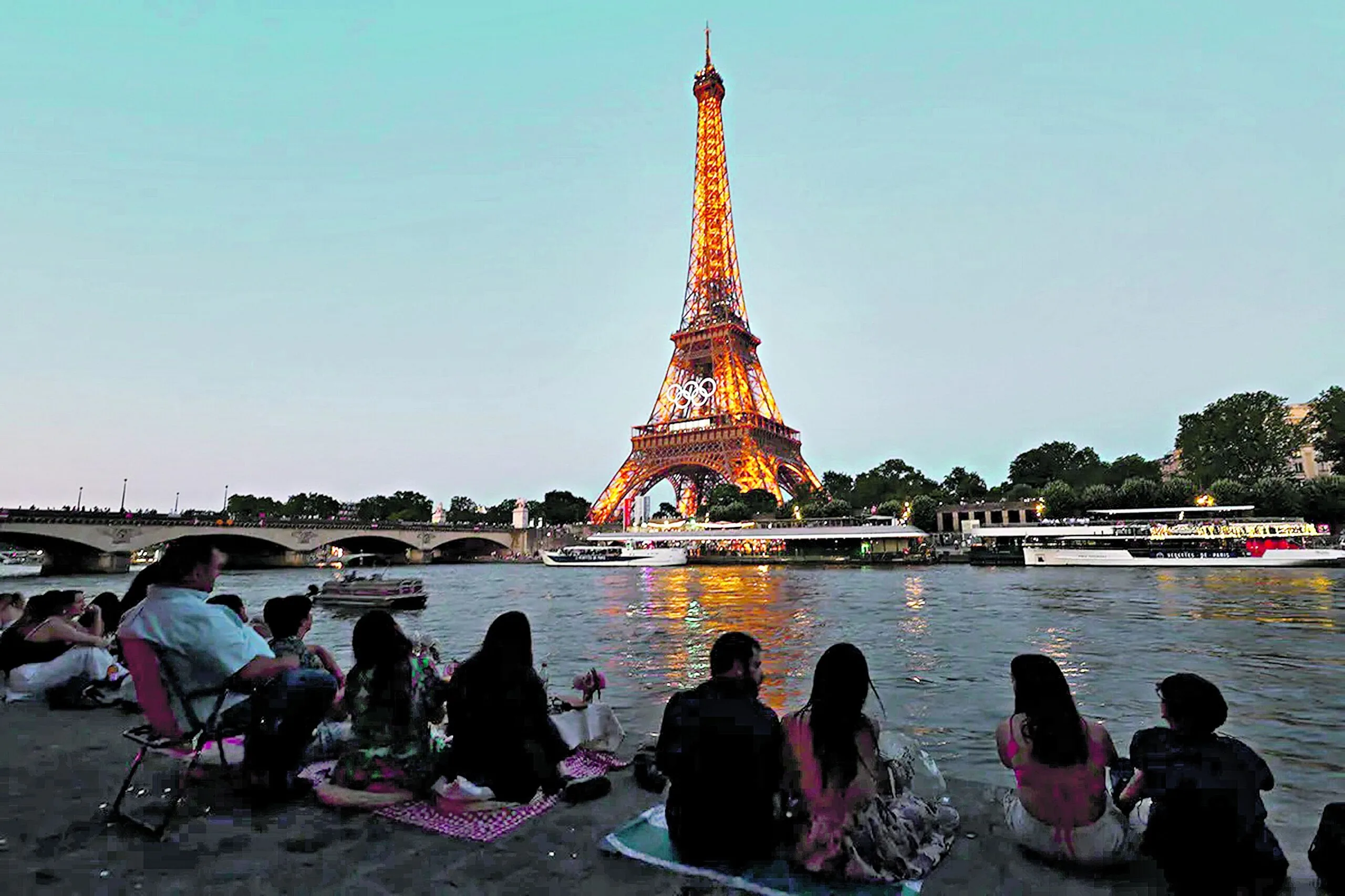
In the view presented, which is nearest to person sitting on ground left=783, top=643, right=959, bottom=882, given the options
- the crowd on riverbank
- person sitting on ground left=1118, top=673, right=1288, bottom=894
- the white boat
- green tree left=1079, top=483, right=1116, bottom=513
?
the crowd on riverbank

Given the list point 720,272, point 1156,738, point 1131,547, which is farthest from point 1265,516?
point 1156,738

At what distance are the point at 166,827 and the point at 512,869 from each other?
7.36 ft

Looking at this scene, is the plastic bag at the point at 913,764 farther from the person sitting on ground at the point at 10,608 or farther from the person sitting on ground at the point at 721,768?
the person sitting on ground at the point at 10,608

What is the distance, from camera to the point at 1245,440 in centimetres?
7175

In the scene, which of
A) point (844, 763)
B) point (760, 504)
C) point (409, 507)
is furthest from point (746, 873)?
point (409, 507)

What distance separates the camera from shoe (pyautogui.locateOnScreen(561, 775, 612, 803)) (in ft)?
15.4

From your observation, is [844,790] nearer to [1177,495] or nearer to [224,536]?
[1177,495]

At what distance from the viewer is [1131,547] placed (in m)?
50.2

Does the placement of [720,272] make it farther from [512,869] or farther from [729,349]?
[512,869]

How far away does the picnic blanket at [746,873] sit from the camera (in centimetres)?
346

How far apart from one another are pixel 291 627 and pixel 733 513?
69923 mm

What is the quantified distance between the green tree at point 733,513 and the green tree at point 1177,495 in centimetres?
3735

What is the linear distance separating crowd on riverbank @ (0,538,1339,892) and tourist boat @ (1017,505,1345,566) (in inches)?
2032

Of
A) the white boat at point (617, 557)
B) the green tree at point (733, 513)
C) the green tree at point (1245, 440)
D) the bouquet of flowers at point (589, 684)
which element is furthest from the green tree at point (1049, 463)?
the bouquet of flowers at point (589, 684)
